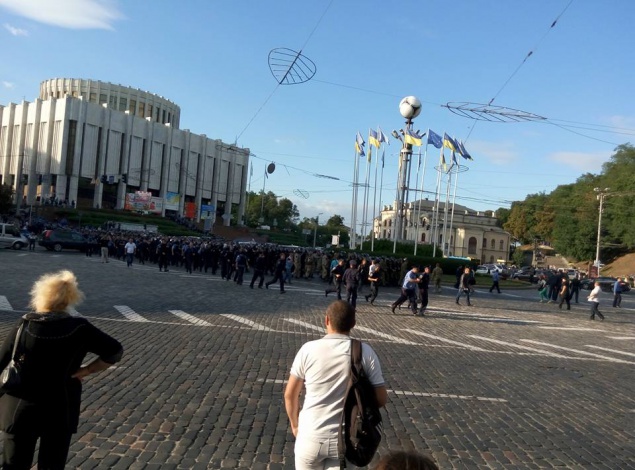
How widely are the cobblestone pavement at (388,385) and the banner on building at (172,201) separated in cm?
6929

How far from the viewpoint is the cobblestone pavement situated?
19.2 ft

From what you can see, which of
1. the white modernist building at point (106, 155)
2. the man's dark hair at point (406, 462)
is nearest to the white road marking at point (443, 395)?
the man's dark hair at point (406, 462)

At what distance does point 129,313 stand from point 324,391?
41.2ft

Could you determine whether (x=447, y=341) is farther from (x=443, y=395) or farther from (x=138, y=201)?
(x=138, y=201)

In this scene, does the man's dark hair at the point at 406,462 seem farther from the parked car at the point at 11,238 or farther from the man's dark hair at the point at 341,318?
the parked car at the point at 11,238

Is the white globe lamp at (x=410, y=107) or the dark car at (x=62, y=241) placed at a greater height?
the white globe lamp at (x=410, y=107)

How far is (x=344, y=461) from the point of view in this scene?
325 cm

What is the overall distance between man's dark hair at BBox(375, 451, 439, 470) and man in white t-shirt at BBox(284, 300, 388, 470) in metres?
1.32

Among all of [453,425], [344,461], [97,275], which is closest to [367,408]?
[344,461]

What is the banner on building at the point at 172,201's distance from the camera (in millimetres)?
87188

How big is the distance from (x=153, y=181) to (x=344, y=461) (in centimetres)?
8908

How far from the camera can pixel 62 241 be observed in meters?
42.8

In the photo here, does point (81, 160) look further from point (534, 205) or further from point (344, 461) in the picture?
point (344, 461)

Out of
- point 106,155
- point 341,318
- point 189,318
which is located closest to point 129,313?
point 189,318
